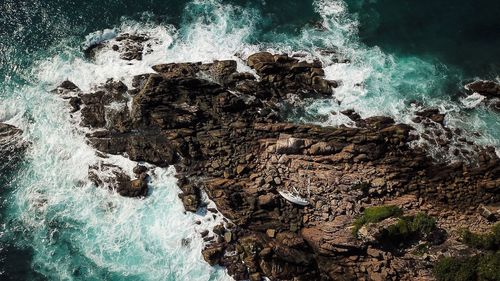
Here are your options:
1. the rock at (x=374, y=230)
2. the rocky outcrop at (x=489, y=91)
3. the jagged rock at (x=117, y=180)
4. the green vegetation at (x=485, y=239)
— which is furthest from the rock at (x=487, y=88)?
the jagged rock at (x=117, y=180)

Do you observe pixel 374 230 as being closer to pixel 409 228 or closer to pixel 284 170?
pixel 409 228

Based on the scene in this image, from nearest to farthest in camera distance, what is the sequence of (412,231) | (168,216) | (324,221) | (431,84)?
(412,231) < (324,221) < (168,216) < (431,84)

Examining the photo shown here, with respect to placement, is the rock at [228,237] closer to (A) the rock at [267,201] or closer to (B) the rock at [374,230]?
(A) the rock at [267,201]

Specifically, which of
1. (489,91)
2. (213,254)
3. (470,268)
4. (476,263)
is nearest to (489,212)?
(476,263)

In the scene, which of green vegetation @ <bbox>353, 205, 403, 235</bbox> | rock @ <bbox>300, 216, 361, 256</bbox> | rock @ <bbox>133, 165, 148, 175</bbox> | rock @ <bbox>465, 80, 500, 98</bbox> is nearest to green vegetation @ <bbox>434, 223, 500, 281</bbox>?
green vegetation @ <bbox>353, 205, 403, 235</bbox>

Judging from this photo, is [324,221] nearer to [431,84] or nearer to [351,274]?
[351,274]

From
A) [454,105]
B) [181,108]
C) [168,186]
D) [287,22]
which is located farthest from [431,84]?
[168,186]
